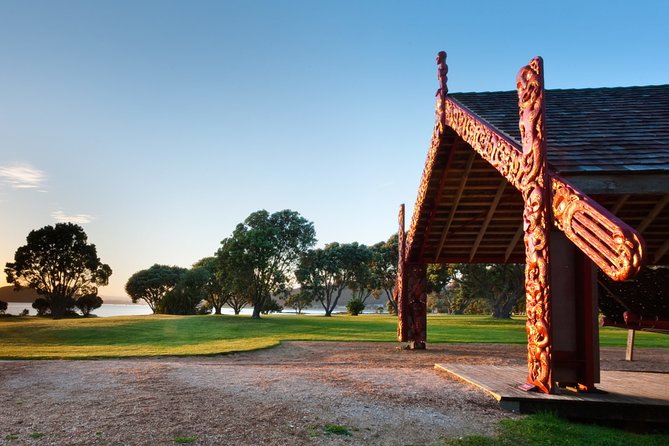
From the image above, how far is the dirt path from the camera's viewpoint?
515 centimetres

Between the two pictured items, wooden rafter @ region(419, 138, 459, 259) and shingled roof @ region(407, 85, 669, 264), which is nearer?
shingled roof @ region(407, 85, 669, 264)

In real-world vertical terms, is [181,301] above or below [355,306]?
above

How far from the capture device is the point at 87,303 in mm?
52125

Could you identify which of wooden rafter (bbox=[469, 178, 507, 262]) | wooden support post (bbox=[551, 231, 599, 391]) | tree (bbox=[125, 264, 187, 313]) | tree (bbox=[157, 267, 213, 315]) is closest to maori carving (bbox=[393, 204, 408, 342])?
wooden rafter (bbox=[469, 178, 507, 262])

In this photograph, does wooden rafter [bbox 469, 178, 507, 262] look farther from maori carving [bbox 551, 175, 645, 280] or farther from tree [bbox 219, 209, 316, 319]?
tree [bbox 219, 209, 316, 319]

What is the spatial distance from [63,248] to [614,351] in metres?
52.7

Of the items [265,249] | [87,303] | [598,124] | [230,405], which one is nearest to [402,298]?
[598,124]

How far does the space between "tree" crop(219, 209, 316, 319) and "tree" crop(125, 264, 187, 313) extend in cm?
3745

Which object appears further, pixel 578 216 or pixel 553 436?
pixel 578 216

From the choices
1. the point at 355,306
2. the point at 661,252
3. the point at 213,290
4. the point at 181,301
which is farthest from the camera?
the point at 213,290

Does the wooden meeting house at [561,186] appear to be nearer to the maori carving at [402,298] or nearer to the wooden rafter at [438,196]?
the wooden rafter at [438,196]

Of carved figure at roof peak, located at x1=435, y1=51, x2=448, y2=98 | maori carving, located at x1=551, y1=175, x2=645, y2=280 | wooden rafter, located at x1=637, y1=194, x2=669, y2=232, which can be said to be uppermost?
carved figure at roof peak, located at x1=435, y1=51, x2=448, y2=98

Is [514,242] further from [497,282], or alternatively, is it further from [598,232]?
[497,282]

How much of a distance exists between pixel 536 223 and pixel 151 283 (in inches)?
2821
